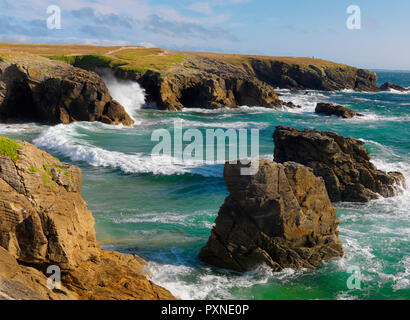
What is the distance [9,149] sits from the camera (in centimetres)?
821

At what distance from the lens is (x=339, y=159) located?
752 inches

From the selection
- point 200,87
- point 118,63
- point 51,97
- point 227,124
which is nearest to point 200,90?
point 200,87

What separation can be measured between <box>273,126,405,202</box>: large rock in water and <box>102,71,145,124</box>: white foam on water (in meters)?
33.5

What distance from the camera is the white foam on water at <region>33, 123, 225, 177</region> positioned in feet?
75.6

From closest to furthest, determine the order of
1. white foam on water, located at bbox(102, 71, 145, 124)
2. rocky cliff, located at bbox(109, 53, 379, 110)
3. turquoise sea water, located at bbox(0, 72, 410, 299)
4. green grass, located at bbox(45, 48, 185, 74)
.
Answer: turquoise sea water, located at bbox(0, 72, 410, 299)
white foam on water, located at bbox(102, 71, 145, 124)
rocky cliff, located at bbox(109, 53, 379, 110)
green grass, located at bbox(45, 48, 185, 74)

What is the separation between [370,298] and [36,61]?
42.7 meters

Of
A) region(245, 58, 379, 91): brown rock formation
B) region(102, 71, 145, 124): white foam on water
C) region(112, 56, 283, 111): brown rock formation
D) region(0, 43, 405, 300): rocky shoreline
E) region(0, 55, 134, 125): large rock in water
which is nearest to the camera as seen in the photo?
region(0, 43, 405, 300): rocky shoreline

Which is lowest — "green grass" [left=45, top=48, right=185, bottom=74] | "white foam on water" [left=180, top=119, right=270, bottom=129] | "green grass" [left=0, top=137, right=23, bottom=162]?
"white foam on water" [left=180, top=119, right=270, bottom=129]

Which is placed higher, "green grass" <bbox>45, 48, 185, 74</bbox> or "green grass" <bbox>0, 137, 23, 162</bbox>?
"green grass" <bbox>45, 48, 185, 74</bbox>

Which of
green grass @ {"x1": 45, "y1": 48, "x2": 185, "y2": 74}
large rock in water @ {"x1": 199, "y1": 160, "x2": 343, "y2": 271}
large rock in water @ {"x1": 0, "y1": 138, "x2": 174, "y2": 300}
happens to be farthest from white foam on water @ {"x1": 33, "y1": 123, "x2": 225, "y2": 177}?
green grass @ {"x1": 45, "y1": 48, "x2": 185, "y2": 74}

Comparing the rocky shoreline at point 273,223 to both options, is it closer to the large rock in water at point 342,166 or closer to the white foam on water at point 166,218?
the white foam on water at point 166,218

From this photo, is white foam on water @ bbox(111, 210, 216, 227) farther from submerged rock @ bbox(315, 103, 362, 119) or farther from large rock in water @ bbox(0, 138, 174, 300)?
submerged rock @ bbox(315, 103, 362, 119)

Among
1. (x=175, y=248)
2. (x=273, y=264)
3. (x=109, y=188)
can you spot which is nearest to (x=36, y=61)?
(x=109, y=188)
